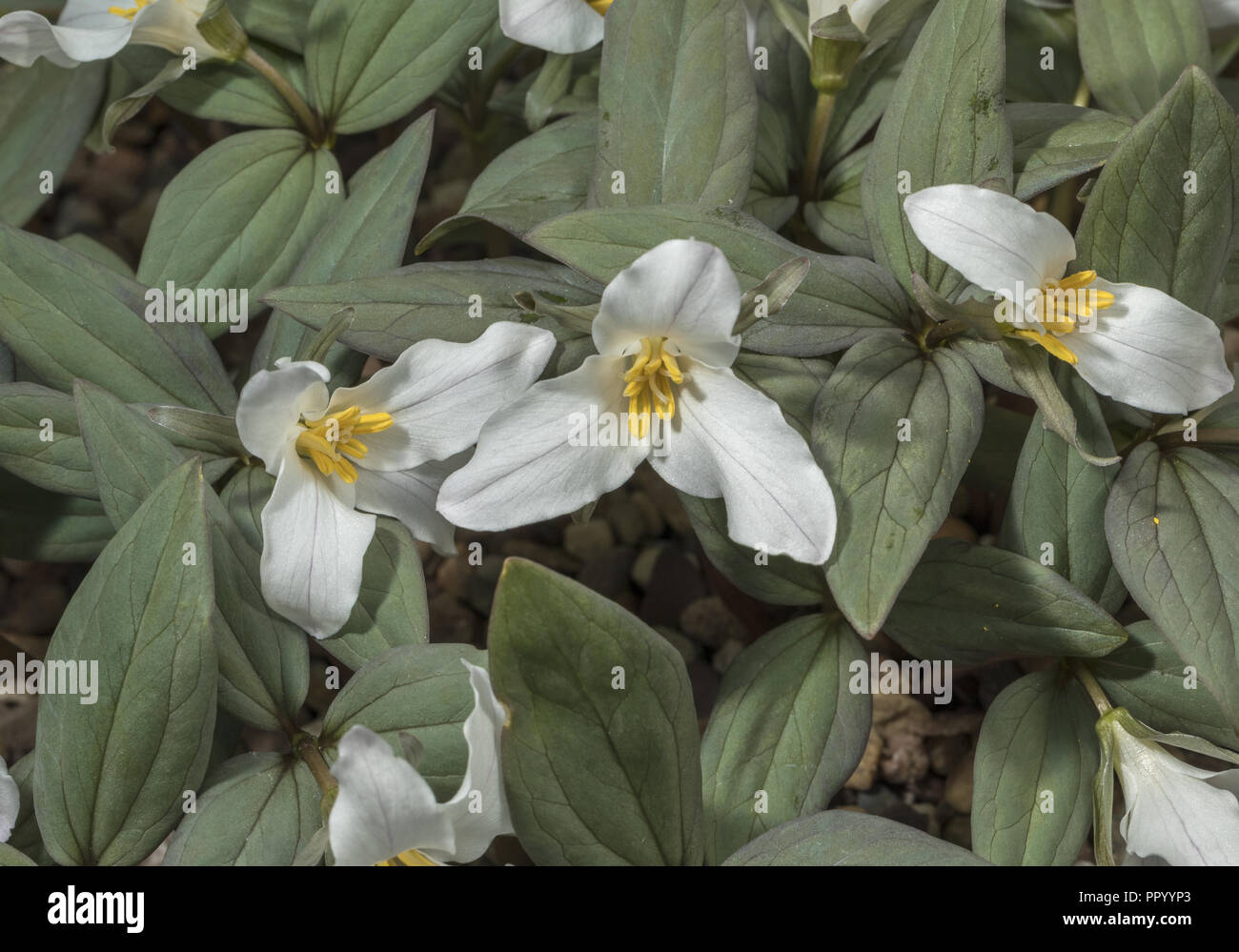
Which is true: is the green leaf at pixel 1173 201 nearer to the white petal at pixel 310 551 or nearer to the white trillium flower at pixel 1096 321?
the white trillium flower at pixel 1096 321

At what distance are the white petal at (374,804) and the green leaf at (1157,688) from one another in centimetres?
59

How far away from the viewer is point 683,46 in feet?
3.21

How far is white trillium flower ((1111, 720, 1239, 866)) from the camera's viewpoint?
0.86 metres

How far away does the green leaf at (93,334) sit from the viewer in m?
1.00

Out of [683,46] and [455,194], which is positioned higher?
[455,194]

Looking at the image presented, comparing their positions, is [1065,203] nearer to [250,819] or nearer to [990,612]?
[990,612]

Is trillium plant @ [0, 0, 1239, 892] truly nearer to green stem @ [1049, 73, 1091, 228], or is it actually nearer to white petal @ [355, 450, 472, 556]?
white petal @ [355, 450, 472, 556]

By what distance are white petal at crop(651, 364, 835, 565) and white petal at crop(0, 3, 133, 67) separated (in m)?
0.63

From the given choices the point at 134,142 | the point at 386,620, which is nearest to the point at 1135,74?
the point at 386,620

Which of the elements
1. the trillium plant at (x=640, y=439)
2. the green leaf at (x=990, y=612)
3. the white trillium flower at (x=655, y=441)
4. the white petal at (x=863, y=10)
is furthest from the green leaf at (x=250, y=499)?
the white petal at (x=863, y=10)

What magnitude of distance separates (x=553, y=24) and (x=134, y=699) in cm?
67

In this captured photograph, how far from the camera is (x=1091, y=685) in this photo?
970 mm
